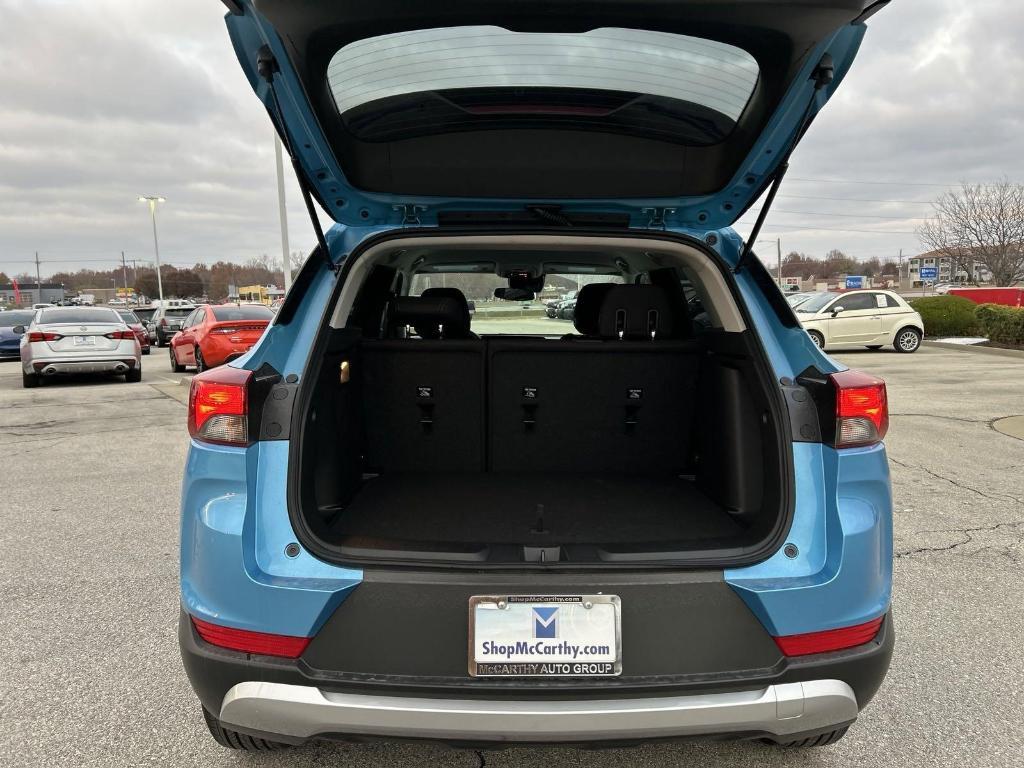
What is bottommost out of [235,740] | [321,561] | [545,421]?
[235,740]

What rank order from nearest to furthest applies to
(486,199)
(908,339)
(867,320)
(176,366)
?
(486,199)
(176,366)
(867,320)
(908,339)

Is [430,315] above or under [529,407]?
above

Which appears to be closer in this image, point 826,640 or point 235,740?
point 826,640

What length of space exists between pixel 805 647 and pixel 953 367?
1273 cm

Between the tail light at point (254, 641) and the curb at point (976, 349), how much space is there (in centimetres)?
1609

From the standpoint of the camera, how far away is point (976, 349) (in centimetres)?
1527

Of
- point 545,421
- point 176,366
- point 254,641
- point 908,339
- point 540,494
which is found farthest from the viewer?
point 908,339

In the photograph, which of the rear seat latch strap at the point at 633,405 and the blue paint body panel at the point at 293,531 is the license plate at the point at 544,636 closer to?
the blue paint body panel at the point at 293,531

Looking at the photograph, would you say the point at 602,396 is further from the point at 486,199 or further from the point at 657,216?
the point at 486,199

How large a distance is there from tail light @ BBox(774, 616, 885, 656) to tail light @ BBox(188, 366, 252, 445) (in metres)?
1.43

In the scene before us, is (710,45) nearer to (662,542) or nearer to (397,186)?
(397,186)

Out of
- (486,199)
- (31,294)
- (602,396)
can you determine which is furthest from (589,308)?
(31,294)

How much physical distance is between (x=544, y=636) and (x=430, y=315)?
1800 mm

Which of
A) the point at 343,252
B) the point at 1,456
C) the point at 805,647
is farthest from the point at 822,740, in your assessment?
the point at 1,456
